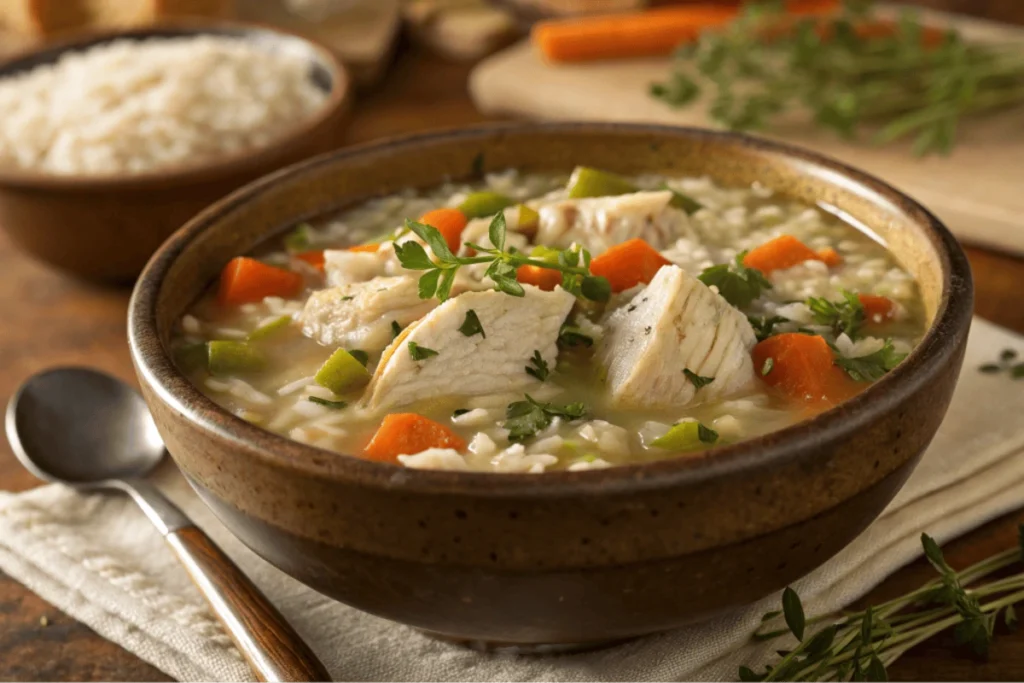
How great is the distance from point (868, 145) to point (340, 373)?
286 centimetres

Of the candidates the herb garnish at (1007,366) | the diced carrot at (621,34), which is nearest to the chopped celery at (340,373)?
the herb garnish at (1007,366)

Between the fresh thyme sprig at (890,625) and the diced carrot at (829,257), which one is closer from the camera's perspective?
the fresh thyme sprig at (890,625)

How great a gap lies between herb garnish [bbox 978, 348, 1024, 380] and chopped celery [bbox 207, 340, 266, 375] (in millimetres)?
1935

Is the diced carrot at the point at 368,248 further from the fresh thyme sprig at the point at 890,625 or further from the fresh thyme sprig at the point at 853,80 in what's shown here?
the fresh thyme sprig at the point at 853,80

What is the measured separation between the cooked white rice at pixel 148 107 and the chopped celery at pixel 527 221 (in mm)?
1518

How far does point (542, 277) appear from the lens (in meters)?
2.72

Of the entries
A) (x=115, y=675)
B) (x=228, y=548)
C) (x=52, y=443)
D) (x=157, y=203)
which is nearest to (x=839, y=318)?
(x=228, y=548)

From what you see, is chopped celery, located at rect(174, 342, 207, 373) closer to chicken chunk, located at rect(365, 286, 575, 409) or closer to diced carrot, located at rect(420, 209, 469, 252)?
chicken chunk, located at rect(365, 286, 575, 409)

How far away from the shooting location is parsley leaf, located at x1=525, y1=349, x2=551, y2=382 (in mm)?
2469

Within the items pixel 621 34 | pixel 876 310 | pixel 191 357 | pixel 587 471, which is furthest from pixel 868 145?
pixel 587 471

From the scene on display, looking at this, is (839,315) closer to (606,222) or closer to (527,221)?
(606,222)

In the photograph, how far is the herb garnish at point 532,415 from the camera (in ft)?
7.60

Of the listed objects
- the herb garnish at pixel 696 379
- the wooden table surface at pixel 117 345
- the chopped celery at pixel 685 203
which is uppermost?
the herb garnish at pixel 696 379

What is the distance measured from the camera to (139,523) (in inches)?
118
